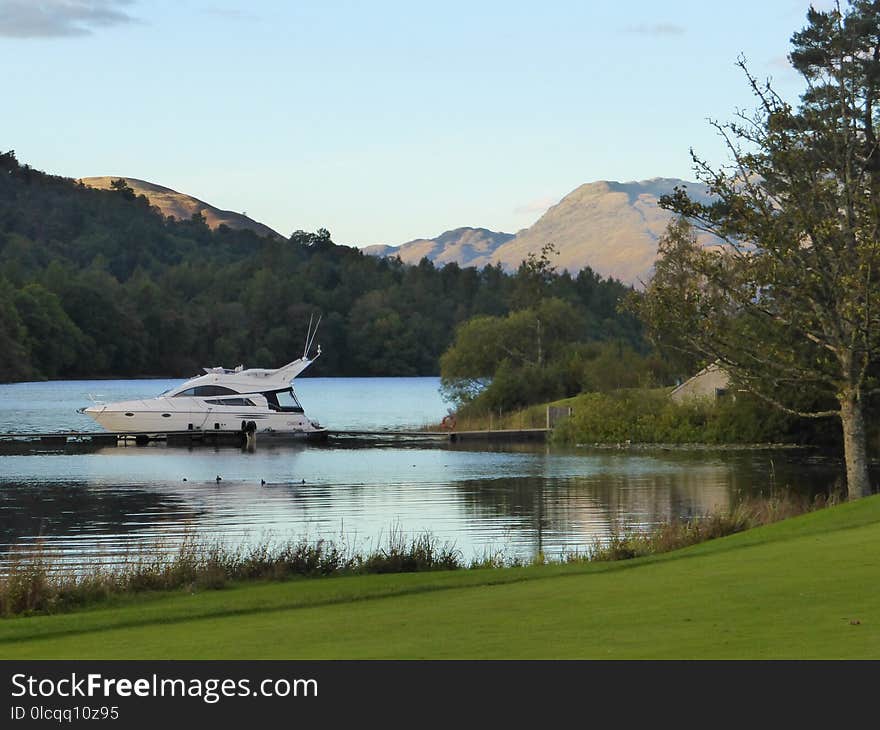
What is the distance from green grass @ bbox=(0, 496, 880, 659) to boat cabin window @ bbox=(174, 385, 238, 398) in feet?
194

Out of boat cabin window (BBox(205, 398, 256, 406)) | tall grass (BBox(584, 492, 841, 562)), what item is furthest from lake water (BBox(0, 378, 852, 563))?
boat cabin window (BBox(205, 398, 256, 406))

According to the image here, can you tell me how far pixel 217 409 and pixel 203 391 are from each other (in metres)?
1.35

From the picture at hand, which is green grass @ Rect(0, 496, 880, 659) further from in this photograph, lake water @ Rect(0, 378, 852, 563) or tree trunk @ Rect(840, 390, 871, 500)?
tree trunk @ Rect(840, 390, 871, 500)

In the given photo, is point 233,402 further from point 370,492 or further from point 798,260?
point 798,260

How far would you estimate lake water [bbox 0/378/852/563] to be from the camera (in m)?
35.0

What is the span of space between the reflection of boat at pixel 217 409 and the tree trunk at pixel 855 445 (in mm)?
47264

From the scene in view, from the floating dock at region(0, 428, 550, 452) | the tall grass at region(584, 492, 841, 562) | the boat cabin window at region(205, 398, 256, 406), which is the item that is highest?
the boat cabin window at region(205, 398, 256, 406)

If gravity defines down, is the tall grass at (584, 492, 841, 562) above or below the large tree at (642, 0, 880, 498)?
below

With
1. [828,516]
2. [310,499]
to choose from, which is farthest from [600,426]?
[828,516]

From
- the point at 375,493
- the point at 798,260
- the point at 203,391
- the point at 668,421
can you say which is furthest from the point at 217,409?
the point at 798,260

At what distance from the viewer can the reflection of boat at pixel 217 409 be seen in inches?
3049

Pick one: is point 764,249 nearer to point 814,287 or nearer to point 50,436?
point 814,287

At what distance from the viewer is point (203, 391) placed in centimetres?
7844

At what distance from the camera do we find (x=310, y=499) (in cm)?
4612
